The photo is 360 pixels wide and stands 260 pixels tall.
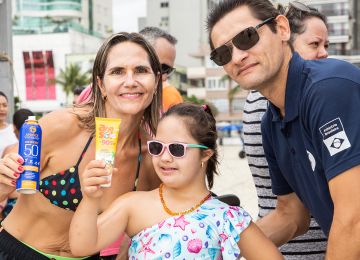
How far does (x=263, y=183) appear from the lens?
130 inches

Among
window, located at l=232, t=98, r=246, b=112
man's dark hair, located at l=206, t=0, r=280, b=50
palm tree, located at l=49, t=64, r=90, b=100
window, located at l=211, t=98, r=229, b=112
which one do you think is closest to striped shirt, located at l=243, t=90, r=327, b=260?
man's dark hair, located at l=206, t=0, r=280, b=50

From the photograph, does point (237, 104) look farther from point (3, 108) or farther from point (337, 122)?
point (337, 122)

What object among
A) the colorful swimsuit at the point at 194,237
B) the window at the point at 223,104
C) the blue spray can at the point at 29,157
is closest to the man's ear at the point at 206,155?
the colorful swimsuit at the point at 194,237

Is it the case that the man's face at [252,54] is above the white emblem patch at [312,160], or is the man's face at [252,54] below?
above

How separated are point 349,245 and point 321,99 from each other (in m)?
0.71

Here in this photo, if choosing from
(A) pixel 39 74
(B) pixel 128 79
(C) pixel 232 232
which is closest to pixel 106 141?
(B) pixel 128 79

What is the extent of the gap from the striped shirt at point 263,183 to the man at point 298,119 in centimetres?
26

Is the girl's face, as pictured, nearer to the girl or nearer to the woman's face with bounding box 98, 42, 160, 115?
the girl

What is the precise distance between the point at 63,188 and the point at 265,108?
169cm

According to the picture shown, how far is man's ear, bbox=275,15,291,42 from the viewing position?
2.44 m

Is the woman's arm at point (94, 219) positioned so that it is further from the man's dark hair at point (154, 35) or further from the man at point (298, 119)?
the man's dark hair at point (154, 35)

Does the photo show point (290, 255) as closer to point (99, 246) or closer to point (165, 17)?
point (99, 246)

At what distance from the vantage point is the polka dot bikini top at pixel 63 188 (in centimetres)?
250

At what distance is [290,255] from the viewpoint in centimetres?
312
